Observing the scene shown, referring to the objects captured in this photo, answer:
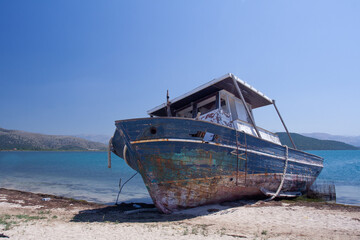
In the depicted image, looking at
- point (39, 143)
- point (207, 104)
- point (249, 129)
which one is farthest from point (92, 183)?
point (39, 143)

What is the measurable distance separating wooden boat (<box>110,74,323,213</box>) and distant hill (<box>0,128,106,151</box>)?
425 feet

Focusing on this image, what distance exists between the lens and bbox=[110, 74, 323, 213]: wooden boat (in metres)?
6.85

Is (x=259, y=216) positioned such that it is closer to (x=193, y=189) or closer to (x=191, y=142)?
(x=193, y=189)

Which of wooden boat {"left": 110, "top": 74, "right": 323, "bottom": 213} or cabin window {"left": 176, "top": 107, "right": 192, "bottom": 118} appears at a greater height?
cabin window {"left": 176, "top": 107, "right": 192, "bottom": 118}

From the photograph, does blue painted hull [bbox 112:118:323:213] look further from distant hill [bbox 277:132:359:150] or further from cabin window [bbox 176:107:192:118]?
distant hill [bbox 277:132:359:150]

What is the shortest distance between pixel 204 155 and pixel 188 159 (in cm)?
56

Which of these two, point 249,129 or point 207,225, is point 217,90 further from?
point 207,225

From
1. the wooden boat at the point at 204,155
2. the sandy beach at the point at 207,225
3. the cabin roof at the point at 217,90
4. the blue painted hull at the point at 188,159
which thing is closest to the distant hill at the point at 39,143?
the cabin roof at the point at 217,90

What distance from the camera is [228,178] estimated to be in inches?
309

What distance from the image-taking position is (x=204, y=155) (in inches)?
283

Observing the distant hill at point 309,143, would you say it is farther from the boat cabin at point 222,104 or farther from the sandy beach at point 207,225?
the sandy beach at point 207,225

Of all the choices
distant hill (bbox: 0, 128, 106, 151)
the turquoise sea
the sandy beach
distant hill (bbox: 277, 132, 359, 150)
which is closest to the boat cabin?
the sandy beach

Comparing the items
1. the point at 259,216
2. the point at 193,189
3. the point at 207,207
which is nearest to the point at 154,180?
the point at 193,189

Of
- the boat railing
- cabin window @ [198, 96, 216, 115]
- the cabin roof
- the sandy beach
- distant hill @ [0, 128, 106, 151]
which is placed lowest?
distant hill @ [0, 128, 106, 151]
